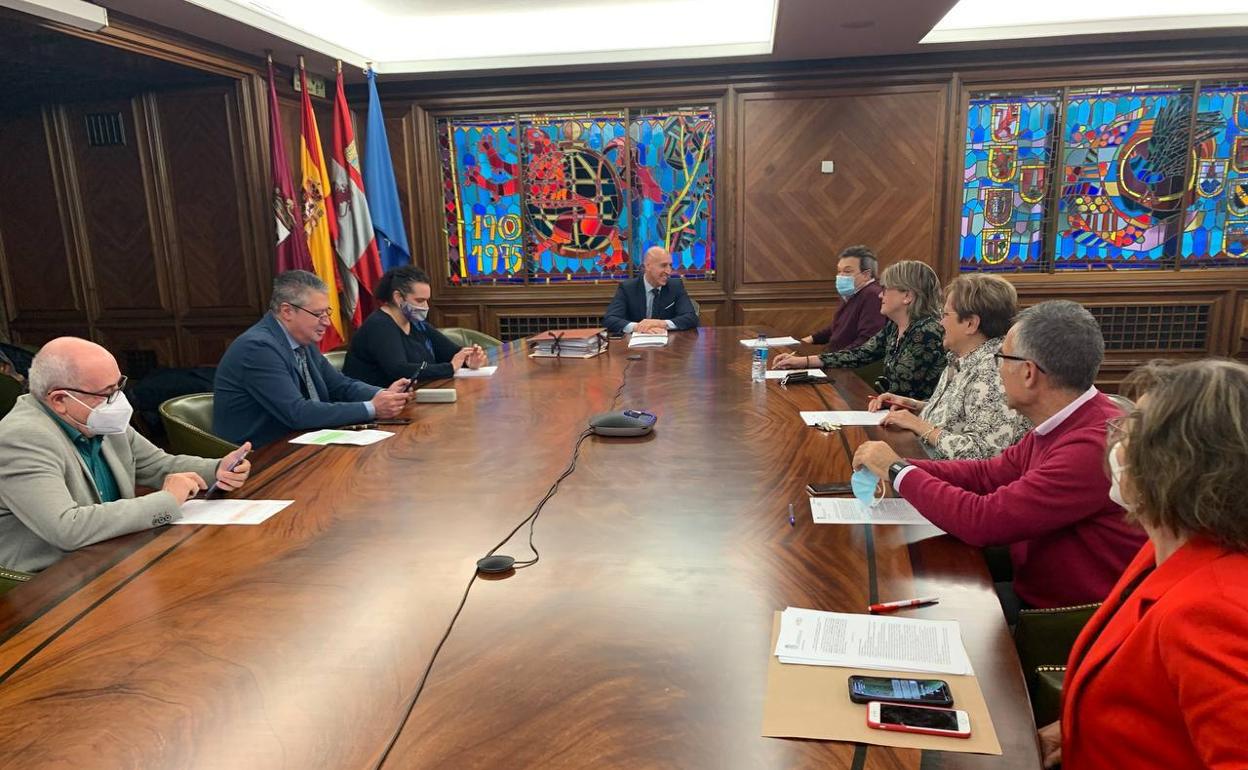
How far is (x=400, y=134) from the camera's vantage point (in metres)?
6.10

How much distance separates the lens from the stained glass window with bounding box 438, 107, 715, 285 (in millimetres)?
5988

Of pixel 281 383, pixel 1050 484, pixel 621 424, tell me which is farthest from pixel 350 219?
pixel 1050 484

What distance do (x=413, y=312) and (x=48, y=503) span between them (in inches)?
87.4

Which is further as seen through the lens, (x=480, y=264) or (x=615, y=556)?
(x=480, y=264)

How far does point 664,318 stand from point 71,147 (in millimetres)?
4427

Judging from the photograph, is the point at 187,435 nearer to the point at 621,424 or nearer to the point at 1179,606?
the point at 621,424

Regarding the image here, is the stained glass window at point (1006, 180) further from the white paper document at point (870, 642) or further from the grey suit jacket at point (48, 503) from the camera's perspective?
the grey suit jacket at point (48, 503)

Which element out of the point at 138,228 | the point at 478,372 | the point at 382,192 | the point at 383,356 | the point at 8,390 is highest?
the point at 382,192

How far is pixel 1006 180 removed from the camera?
571cm

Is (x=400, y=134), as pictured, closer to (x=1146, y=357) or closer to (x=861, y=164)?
(x=861, y=164)

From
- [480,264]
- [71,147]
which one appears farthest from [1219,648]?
[71,147]

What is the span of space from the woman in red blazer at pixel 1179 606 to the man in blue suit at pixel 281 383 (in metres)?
2.37

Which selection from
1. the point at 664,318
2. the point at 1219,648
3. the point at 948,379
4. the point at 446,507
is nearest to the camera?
Result: the point at 1219,648

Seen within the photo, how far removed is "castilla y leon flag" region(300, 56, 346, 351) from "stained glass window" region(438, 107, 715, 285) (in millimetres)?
1056
